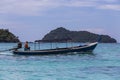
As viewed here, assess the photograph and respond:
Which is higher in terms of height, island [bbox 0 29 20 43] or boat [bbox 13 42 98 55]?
island [bbox 0 29 20 43]

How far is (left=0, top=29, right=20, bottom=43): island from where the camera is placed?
179250 millimetres

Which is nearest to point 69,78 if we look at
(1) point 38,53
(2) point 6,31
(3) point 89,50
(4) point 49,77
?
(4) point 49,77

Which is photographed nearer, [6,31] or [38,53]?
[38,53]

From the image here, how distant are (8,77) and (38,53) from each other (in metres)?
23.6

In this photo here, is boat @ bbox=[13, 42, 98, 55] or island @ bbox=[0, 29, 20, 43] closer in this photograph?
boat @ bbox=[13, 42, 98, 55]

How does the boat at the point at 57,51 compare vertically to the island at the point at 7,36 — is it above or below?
below

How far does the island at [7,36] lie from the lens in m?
179

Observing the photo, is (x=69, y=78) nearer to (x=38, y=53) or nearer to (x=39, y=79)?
(x=39, y=79)

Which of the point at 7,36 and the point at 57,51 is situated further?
the point at 7,36

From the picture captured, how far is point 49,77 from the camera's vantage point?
24734 millimetres

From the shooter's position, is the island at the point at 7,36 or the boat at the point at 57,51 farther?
the island at the point at 7,36

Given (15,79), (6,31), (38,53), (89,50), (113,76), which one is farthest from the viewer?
(6,31)

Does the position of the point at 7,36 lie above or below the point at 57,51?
above

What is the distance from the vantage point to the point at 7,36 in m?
184
